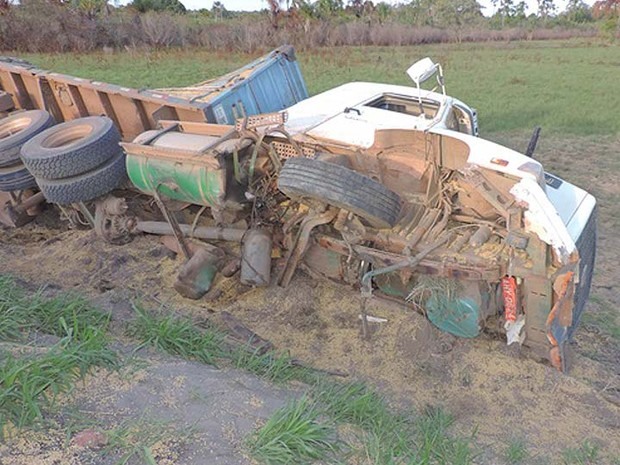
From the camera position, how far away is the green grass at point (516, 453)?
10.9 ft

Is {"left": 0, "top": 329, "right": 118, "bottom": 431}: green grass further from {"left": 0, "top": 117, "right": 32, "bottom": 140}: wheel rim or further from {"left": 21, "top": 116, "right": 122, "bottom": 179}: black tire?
{"left": 0, "top": 117, "right": 32, "bottom": 140}: wheel rim

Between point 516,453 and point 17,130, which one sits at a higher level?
point 17,130

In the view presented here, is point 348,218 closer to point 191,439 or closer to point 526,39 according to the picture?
point 191,439

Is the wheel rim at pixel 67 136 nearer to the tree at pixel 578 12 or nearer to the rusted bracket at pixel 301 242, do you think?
the rusted bracket at pixel 301 242

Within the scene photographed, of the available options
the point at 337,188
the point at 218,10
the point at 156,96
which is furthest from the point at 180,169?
the point at 218,10

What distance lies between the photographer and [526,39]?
33469 millimetres

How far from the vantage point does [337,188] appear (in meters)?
3.96

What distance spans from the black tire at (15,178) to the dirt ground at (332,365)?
0.60 m

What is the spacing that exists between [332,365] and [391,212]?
3.88ft

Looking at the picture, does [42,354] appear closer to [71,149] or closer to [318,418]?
[318,418]

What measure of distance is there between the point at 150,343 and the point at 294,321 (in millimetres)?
1350

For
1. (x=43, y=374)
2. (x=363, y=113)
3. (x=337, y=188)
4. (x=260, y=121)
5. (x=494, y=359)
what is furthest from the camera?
(x=363, y=113)

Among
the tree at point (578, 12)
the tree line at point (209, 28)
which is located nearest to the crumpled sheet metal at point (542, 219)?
the tree line at point (209, 28)

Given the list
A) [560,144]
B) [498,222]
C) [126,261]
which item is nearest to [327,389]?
[498,222]
